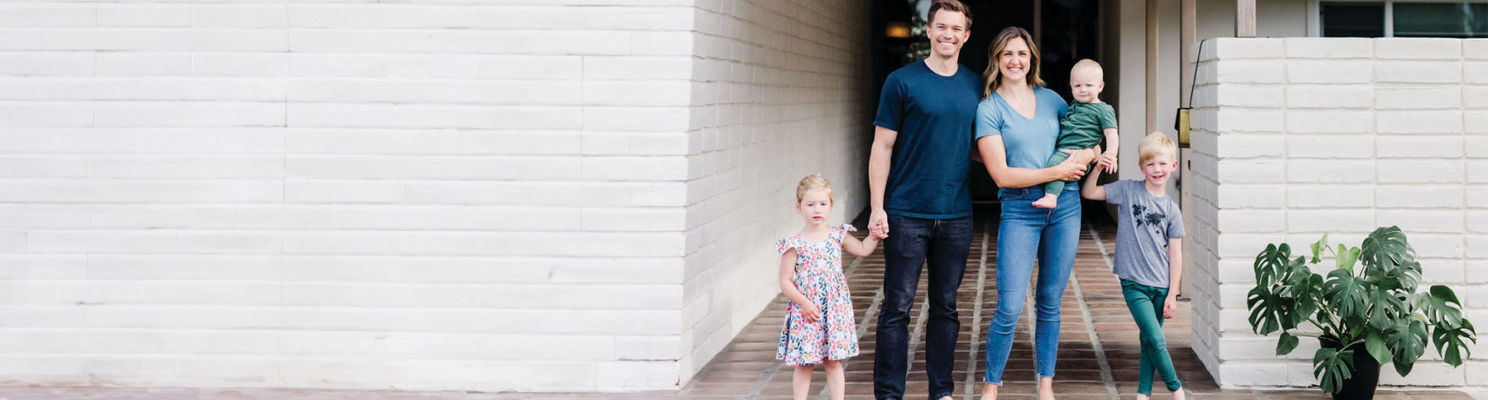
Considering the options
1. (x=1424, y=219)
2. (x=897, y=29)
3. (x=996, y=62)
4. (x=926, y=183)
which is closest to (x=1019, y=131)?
(x=996, y=62)

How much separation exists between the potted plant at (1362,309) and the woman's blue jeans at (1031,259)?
74cm

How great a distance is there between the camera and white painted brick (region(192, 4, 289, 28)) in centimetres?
506

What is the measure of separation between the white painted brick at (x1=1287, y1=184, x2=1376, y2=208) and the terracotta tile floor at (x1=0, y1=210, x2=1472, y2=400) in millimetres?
690

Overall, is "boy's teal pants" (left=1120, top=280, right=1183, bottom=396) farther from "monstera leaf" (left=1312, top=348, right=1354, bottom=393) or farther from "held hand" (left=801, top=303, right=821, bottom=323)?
"held hand" (left=801, top=303, right=821, bottom=323)

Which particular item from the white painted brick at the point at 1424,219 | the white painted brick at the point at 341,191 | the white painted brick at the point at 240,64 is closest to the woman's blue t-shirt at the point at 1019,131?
the white painted brick at the point at 1424,219

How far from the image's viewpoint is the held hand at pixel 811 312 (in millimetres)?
4492

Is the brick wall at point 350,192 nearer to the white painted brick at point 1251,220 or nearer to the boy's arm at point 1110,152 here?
the boy's arm at point 1110,152

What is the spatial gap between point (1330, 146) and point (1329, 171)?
91mm

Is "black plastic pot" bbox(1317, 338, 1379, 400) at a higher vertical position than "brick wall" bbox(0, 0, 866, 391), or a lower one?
lower

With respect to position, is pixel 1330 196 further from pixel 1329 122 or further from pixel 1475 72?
pixel 1475 72

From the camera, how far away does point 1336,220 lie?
5066 mm

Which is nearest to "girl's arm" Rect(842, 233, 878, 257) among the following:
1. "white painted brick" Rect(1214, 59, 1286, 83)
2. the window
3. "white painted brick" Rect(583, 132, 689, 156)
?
Answer: "white painted brick" Rect(583, 132, 689, 156)

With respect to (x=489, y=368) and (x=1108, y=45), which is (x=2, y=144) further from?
(x=1108, y=45)

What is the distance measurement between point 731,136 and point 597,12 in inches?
50.2
